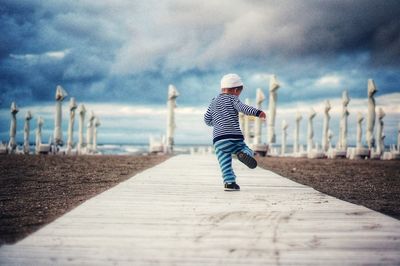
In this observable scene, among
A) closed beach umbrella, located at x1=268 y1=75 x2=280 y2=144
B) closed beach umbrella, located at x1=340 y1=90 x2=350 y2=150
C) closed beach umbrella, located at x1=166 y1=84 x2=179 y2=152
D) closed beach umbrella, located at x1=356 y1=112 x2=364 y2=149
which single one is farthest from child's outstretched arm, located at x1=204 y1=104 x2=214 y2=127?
closed beach umbrella, located at x1=356 y1=112 x2=364 y2=149

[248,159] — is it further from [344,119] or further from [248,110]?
[344,119]

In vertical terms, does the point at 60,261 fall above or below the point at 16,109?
below

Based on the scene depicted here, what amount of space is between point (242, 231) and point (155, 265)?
87 centimetres

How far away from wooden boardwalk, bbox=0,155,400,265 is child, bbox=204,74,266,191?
4.28 feet

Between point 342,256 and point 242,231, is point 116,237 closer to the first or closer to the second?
point 242,231

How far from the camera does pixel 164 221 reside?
307 centimetres

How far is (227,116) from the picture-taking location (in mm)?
5418

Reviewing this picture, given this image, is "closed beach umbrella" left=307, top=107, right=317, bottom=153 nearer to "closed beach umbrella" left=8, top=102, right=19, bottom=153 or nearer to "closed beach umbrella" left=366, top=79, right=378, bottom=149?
"closed beach umbrella" left=366, top=79, right=378, bottom=149

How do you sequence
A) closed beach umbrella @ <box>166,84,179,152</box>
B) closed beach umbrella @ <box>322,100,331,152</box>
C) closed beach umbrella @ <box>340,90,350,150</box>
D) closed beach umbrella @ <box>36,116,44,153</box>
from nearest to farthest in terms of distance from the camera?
closed beach umbrella @ <box>166,84,179,152</box> → closed beach umbrella @ <box>340,90,350,150</box> → closed beach umbrella @ <box>322,100,331,152</box> → closed beach umbrella @ <box>36,116,44,153</box>

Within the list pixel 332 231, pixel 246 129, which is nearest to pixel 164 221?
pixel 332 231

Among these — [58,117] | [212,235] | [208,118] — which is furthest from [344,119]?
[212,235]

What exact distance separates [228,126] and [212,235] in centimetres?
291

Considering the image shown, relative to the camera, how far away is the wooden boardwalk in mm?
2146

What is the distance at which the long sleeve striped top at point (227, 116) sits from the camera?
17.6 ft
